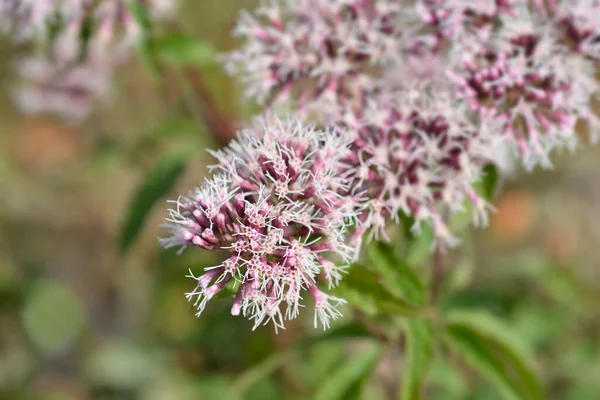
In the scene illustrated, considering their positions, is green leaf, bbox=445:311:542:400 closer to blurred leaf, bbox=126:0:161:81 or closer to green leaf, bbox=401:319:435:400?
green leaf, bbox=401:319:435:400

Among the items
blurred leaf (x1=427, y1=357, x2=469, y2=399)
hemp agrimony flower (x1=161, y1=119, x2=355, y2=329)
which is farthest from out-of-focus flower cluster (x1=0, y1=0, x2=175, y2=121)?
blurred leaf (x1=427, y1=357, x2=469, y2=399)

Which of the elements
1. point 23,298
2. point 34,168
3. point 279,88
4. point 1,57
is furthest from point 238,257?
point 1,57

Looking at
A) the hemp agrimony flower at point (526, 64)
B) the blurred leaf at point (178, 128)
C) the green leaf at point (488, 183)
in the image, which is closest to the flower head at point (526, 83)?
the hemp agrimony flower at point (526, 64)

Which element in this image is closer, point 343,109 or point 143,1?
point 343,109

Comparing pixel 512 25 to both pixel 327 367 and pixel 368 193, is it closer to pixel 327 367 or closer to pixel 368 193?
pixel 368 193

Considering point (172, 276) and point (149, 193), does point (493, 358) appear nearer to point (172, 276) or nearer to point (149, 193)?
point (149, 193)

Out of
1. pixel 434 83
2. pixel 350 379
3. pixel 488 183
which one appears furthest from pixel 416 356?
pixel 434 83
